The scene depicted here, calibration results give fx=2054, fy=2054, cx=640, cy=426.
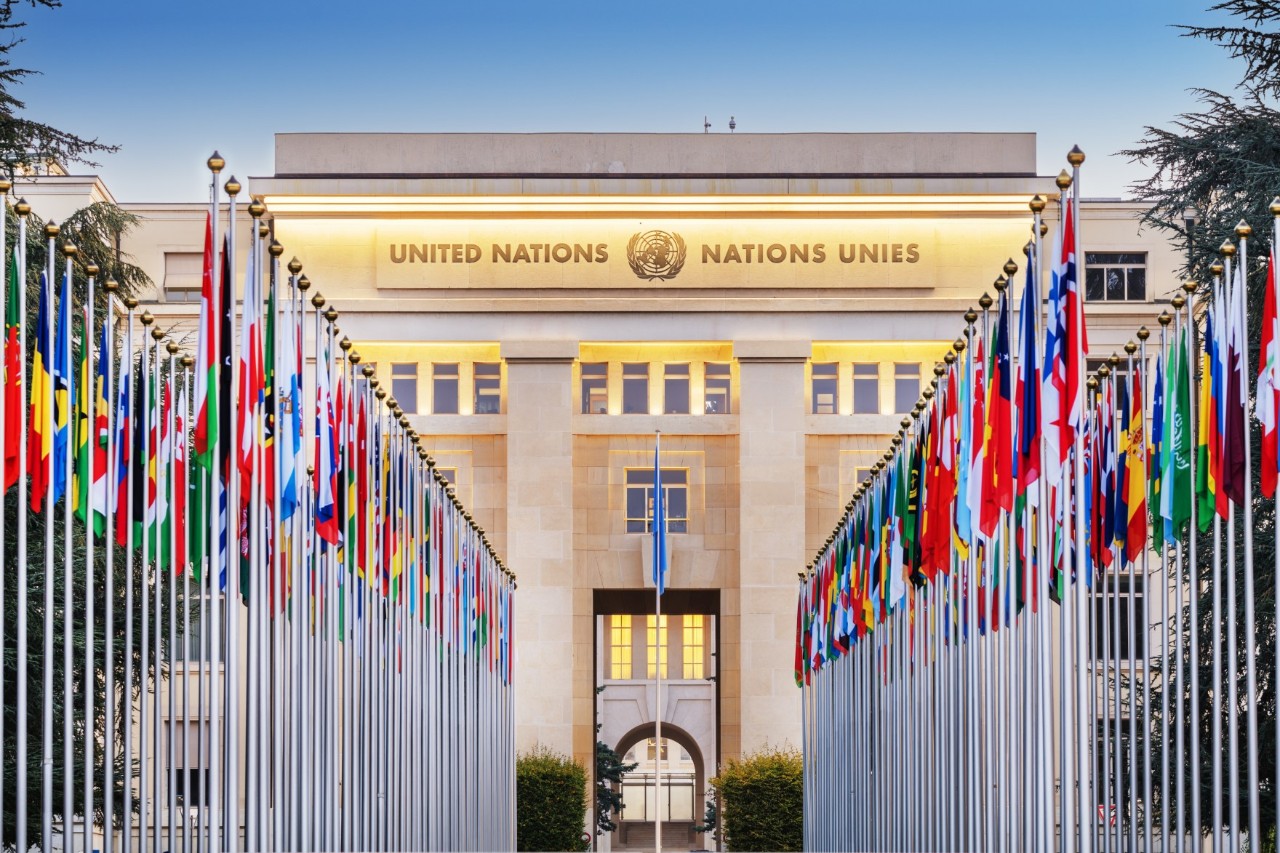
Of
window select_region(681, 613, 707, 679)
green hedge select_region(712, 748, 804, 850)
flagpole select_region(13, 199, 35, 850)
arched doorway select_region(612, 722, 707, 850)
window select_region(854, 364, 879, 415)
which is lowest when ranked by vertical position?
arched doorway select_region(612, 722, 707, 850)

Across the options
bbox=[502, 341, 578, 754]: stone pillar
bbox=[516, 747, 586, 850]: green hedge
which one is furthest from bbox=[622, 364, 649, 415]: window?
bbox=[516, 747, 586, 850]: green hedge

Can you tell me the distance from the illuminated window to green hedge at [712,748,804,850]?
15145 millimetres

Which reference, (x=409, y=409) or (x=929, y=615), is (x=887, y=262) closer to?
(x=409, y=409)

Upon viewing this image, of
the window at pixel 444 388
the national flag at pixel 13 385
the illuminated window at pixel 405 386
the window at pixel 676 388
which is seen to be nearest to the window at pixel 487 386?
the window at pixel 444 388

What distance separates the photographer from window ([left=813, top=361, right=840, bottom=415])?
6131cm

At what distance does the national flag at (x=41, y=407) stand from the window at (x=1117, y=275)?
45.9 metres

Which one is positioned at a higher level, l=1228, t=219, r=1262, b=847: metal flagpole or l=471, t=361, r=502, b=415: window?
l=471, t=361, r=502, b=415: window

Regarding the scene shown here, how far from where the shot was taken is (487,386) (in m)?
61.3

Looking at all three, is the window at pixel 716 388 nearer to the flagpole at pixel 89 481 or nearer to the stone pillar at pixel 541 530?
the stone pillar at pixel 541 530

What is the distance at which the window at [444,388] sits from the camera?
61.1 meters

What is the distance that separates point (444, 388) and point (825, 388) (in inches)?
448

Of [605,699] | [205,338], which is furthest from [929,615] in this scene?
[605,699]

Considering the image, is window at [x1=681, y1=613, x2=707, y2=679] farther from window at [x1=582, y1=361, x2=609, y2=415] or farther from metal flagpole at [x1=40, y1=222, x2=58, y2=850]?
metal flagpole at [x1=40, y1=222, x2=58, y2=850]

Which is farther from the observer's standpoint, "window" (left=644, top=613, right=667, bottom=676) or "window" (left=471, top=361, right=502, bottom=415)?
"window" (left=644, top=613, right=667, bottom=676)
